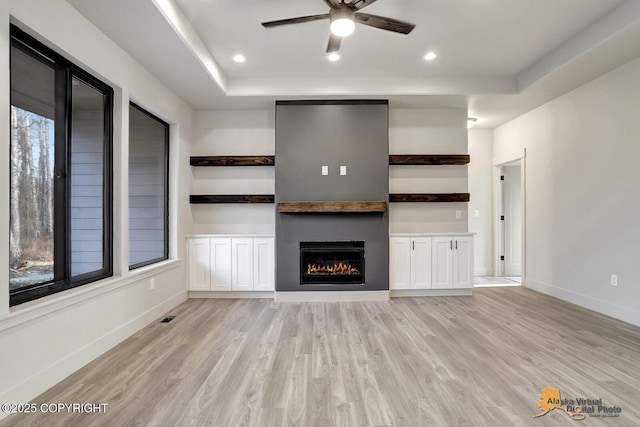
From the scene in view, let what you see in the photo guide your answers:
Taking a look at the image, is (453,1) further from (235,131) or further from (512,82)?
(235,131)

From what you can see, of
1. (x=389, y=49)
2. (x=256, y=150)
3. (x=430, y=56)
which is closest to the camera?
(x=389, y=49)

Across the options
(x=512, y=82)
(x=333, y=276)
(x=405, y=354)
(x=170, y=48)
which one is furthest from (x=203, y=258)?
(x=512, y=82)

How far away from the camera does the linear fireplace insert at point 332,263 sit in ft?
14.2

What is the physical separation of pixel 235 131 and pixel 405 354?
381 centimetres

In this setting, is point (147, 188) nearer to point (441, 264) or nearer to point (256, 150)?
point (256, 150)

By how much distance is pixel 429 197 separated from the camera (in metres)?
4.61

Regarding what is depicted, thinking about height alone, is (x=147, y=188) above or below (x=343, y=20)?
below

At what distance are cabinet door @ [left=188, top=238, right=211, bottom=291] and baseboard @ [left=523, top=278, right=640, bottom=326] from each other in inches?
191

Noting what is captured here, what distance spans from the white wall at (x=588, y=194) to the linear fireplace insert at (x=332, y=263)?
272 centimetres

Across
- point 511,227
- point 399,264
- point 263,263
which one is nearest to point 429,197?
point 399,264

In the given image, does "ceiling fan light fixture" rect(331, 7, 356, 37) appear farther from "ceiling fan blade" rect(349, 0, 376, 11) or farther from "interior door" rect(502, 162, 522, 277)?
"interior door" rect(502, 162, 522, 277)

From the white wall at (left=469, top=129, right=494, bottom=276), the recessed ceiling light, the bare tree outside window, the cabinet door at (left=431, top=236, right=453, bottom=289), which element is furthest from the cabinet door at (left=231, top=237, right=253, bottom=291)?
the white wall at (left=469, top=129, right=494, bottom=276)

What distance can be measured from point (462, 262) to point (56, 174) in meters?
4.70

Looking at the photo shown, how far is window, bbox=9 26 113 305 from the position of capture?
206 centimetres
